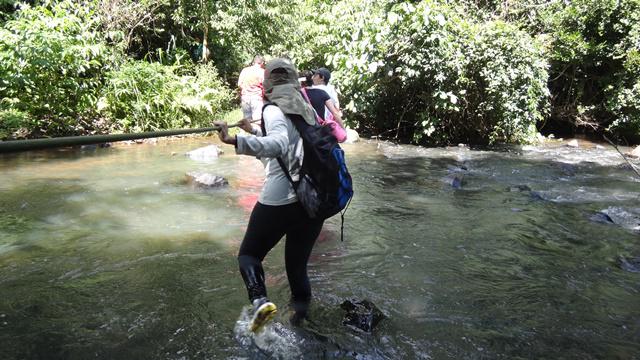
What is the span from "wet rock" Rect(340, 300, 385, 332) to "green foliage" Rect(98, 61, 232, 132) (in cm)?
1075

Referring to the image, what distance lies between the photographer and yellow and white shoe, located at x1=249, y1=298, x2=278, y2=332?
2.92 meters

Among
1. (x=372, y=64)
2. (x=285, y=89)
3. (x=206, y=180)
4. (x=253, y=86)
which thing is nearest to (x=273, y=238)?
(x=285, y=89)

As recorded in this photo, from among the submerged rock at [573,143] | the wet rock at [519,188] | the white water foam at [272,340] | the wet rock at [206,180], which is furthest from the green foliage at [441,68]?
the white water foam at [272,340]

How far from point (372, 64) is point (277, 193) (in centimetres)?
931

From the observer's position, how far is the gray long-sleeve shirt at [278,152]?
8.48 ft

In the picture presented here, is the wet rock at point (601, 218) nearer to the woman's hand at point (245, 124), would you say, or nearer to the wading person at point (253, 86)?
the woman's hand at point (245, 124)

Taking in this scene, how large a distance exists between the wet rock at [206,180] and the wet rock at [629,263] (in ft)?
18.0

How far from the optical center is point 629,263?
15.6ft

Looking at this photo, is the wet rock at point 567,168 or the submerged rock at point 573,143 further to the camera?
the submerged rock at point 573,143

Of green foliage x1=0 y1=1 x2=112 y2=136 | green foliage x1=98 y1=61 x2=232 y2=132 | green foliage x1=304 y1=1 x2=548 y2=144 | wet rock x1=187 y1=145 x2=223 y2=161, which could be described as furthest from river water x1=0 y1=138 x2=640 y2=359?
green foliage x1=98 y1=61 x2=232 y2=132

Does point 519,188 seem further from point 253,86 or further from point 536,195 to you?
point 253,86

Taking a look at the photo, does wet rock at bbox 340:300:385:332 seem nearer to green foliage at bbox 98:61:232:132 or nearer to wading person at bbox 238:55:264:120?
wading person at bbox 238:55:264:120

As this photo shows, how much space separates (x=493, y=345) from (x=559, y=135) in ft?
50.0

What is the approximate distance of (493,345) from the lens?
3.31 metres
